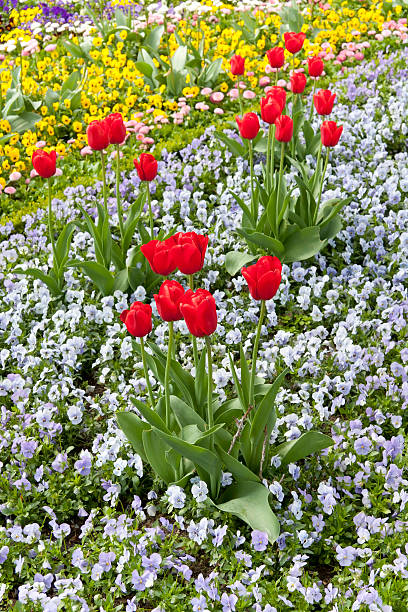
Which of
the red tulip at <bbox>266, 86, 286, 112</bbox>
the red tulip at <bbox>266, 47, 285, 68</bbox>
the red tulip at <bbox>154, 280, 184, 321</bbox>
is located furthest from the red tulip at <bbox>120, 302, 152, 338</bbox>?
the red tulip at <bbox>266, 47, 285, 68</bbox>

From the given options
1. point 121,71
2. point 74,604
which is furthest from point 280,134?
point 121,71

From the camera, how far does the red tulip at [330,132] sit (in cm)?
360

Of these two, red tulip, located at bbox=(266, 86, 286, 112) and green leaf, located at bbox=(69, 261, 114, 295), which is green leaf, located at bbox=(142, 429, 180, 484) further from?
red tulip, located at bbox=(266, 86, 286, 112)

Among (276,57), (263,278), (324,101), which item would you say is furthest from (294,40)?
(263,278)

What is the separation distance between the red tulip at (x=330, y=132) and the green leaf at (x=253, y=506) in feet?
5.95

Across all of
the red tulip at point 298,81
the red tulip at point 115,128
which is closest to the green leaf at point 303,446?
the red tulip at point 115,128

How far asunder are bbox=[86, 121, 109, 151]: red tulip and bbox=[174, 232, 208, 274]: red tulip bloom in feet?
4.17

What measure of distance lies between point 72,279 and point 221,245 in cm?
93

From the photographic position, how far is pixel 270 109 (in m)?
3.40

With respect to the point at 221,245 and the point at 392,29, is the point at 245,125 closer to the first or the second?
the point at 221,245

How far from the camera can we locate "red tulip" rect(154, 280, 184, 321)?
235cm

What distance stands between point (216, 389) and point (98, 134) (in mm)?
1382

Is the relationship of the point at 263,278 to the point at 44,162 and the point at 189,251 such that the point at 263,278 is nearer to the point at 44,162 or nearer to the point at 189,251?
the point at 189,251

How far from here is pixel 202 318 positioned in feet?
7.30
